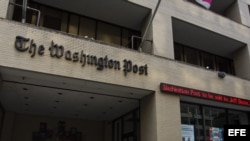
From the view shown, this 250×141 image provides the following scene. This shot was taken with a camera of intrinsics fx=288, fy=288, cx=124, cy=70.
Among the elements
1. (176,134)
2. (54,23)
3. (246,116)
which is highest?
(54,23)

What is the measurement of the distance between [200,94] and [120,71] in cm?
441

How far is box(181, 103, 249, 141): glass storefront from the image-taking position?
47.4 ft

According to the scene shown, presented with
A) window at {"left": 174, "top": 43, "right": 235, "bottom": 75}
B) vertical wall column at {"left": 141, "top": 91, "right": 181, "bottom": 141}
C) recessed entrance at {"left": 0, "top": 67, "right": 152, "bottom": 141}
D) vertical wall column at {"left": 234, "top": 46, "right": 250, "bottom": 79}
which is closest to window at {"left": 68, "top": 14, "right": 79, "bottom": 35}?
recessed entrance at {"left": 0, "top": 67, "right": 152, "bottom": 141}

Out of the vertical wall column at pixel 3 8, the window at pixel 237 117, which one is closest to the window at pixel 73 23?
the vertical wall column at pixel 3 8

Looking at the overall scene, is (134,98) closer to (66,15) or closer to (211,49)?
(66,15)

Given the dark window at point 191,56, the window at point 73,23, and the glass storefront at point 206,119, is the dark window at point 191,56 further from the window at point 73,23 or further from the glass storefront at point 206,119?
the window at point 73,23

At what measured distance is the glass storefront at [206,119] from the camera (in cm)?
1446

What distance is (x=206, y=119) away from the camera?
15.2 m

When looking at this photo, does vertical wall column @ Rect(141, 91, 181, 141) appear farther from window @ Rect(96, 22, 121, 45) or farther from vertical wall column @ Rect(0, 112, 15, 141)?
vertical wall column @ Rect(0, 112, 15, 141)

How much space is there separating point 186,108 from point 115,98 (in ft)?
12.0

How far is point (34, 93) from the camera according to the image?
12898mm

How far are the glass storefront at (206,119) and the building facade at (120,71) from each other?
0.17 feet

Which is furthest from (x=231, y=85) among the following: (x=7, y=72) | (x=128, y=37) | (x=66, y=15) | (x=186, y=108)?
(x=7, y=72)

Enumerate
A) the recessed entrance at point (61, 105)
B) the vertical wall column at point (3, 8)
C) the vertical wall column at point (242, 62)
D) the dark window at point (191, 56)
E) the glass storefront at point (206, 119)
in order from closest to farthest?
the vertical wall column at point (3, 8)
the recessed entrance at point (61, 105)
the glass storefront at point (206, 119)
the dark window at point (191, 56)
the vertical wall column at point (242, 62)
